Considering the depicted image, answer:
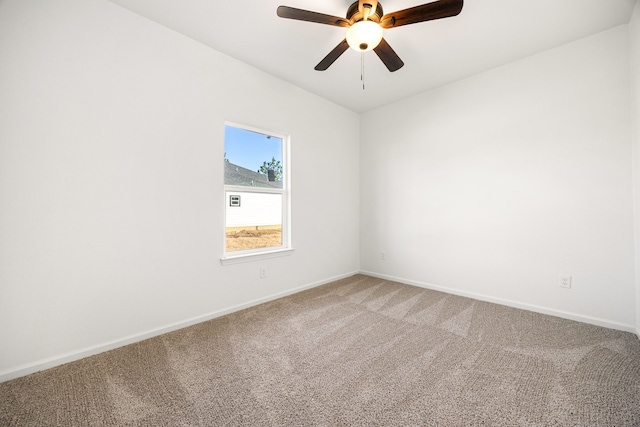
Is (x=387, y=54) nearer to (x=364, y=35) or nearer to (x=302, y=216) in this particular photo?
(x=364, y=35)

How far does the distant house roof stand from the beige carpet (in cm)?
148

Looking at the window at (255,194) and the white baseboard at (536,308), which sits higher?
the window at (255,194)

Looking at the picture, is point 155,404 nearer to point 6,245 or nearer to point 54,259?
point 54,259

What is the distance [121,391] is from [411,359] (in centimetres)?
192

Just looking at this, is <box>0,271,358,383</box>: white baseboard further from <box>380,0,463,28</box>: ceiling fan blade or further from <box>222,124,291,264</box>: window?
<box>380,0,463,28</box>: ceiling fan blade

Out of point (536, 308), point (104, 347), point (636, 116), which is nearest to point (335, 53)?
point (636, 116)

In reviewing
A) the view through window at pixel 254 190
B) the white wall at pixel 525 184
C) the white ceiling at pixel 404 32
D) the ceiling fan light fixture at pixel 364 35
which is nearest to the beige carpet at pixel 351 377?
the white wall at pixel 525 184

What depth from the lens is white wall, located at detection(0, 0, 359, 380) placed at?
1702 millimetres

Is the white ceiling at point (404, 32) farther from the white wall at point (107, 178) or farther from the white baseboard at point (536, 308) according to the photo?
the white baseboard at point (536, 308)

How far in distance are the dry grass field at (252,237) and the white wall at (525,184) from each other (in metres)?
1.77

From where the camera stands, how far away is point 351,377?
1692 millimetres

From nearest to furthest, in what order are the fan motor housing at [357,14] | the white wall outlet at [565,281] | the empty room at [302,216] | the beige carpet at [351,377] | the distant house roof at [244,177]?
1. the beige carpet at [351,377]
2. the empty room at [302,216]
3. the fan motor housing at [357,14]
4. the white wall outlet at [565,281]
5. the distant house roof at [244,177]

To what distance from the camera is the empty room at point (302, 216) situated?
1.61 metres

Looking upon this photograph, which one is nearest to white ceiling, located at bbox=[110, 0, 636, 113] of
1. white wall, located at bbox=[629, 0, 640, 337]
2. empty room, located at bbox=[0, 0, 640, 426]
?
empty room, located at bbox=[0, 0, 640, 426]
